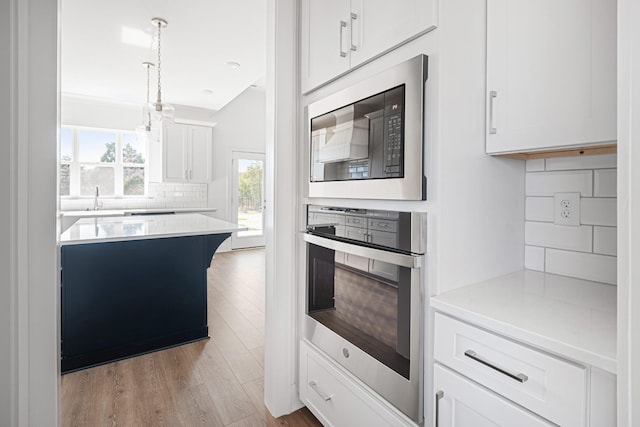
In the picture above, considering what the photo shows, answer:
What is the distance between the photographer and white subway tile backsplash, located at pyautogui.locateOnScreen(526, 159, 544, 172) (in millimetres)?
1409

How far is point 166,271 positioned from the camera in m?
2.70

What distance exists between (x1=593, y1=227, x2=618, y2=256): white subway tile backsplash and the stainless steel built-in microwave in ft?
2.36

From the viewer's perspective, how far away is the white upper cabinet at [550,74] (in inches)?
38.6

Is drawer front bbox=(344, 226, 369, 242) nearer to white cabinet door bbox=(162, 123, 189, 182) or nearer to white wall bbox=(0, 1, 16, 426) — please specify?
white wall bbox=(0, 1, 16, 426)

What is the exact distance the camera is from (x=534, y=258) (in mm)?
1438

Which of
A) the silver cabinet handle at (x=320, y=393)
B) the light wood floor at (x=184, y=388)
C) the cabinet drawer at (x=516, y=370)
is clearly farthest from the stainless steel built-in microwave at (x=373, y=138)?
the light wood floor at (x=184, y=388)

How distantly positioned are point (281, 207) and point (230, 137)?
5553mm

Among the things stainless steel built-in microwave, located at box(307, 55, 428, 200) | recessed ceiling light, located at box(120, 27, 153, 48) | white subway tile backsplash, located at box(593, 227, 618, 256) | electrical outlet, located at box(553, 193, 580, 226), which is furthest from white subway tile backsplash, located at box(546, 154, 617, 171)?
recessed ceiling light, located at box(120, 27, 153, 48)

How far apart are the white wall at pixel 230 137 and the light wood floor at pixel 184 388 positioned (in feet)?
13.5

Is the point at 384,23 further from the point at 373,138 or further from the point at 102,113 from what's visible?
the point at 102,113

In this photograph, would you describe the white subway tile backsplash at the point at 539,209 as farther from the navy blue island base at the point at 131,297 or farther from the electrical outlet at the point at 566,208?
the navy blue island base at the point at 131,297

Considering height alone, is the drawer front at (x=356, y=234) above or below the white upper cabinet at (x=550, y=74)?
A: below

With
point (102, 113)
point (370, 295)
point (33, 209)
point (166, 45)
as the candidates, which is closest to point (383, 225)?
point (370, 295)

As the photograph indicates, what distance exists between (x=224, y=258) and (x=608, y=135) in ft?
19.1
